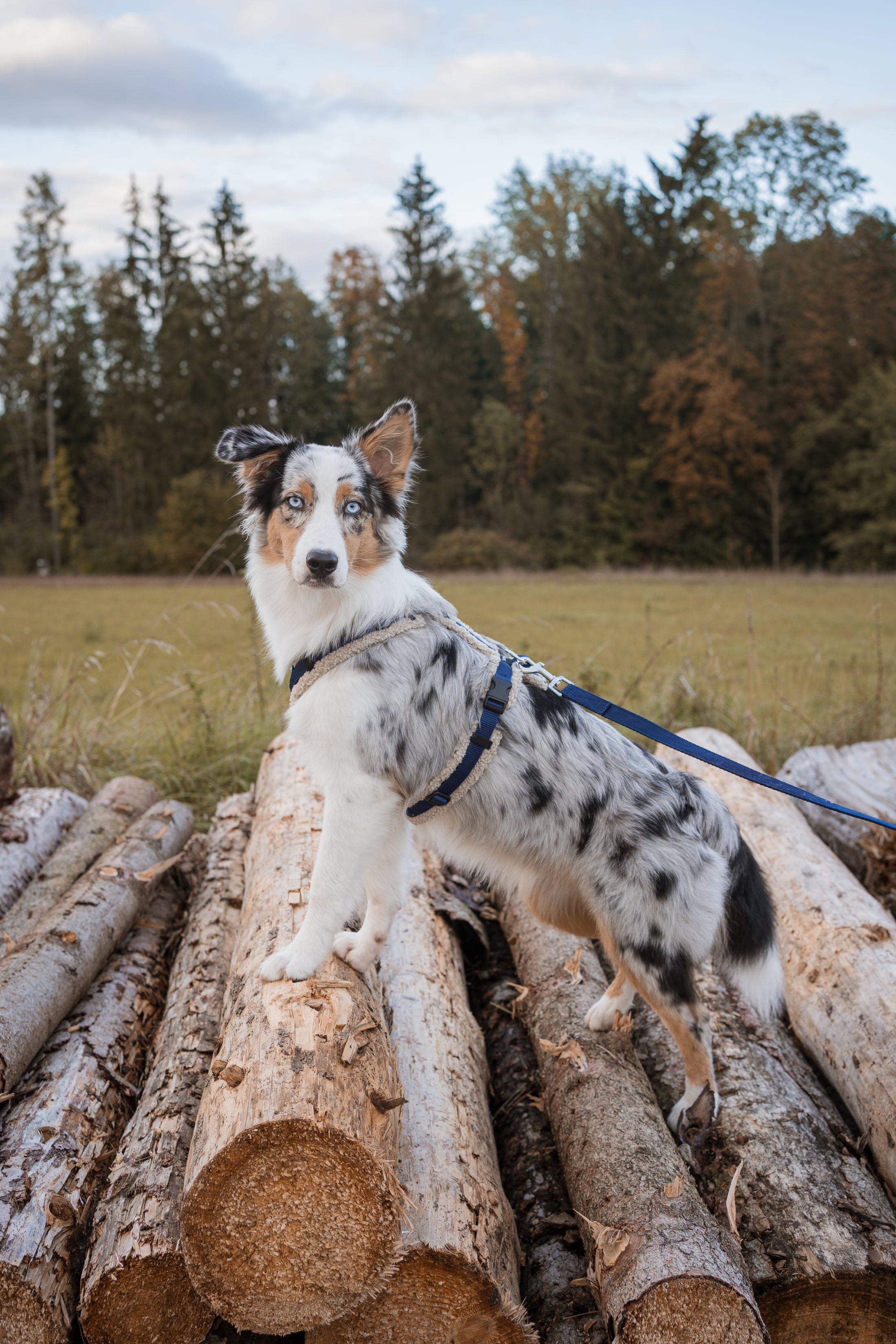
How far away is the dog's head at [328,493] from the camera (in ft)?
8.69

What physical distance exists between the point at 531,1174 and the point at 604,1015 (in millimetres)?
585

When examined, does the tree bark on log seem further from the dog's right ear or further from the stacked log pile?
the dog's right ear

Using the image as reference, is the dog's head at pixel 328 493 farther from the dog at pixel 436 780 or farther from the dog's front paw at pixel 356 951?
the dog's front paw at pixel 356 951

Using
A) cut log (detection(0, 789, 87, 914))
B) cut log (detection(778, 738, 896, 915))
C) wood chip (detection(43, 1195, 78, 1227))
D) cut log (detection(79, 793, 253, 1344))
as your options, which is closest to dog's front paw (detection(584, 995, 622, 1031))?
cut log (detection(79, 793, 253, 1344))

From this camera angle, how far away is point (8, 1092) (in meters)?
2.59

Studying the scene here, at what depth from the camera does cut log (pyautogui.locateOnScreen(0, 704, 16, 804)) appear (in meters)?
4.30

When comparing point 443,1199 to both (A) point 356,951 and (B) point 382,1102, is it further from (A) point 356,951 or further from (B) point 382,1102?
(A) point 356,951

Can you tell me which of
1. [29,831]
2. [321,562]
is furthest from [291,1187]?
[29,831]

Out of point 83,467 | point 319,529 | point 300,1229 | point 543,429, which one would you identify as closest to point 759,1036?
point 300,1229

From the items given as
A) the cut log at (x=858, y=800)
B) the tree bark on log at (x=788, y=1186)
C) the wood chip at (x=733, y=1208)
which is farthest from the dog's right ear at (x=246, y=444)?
the cut log at (x=858, y=800)

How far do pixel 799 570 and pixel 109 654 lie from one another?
22931mm

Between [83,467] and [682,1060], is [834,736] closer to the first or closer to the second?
[682,1060]

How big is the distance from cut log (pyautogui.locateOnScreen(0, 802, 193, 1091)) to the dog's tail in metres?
2.29

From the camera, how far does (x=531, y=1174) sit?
8.82 ft
